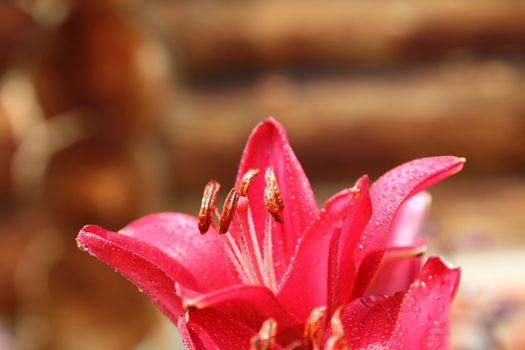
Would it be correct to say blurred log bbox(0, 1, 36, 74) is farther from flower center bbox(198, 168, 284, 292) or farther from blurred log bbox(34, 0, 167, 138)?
flower center bbox(198, 168, 284, 292)

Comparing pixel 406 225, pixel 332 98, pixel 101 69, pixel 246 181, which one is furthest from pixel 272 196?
pixel 332 98

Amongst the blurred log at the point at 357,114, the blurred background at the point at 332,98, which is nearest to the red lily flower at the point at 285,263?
the blurred background at the point at 332,98

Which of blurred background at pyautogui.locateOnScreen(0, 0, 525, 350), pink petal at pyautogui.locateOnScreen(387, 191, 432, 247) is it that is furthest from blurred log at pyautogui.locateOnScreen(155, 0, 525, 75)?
pink petal at pyautogui.locateOnScreen(387, 191, 432, 247)

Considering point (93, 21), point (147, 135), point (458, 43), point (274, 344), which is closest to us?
point (274, 344)

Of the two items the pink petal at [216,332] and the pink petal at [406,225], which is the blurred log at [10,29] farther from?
the pink petal at [216,332]

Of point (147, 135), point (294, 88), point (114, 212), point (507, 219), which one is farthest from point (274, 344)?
point (507, 219)

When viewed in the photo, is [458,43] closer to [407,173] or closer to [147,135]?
[147,135]
